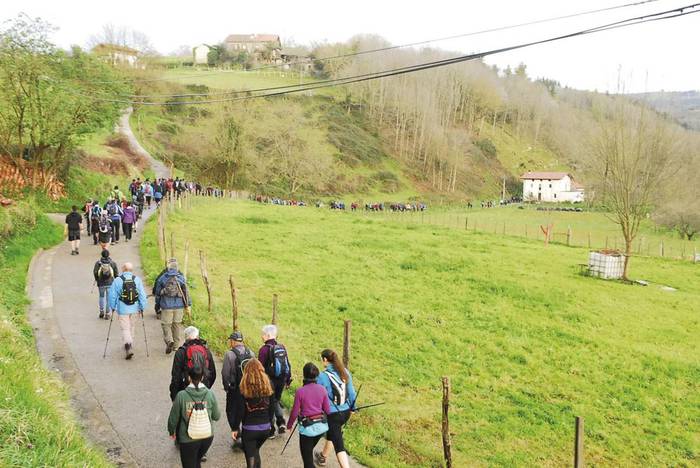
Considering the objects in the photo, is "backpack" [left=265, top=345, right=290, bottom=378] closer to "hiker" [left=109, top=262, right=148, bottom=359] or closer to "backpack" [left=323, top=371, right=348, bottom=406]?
"backpack" [left=323, top=371, right=348, bottom=406]

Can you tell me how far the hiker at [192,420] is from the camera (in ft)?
21.1

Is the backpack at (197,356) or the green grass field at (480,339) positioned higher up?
the backpack at (197,356)

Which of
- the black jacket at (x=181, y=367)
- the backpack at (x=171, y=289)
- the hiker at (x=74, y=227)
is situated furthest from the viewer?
the hiker at (x=74, y=227)

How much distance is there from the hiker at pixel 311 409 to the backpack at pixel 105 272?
819cm

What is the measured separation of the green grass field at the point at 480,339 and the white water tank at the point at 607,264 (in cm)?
113

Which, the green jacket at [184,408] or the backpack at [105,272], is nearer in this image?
the green jacket at [184,408]

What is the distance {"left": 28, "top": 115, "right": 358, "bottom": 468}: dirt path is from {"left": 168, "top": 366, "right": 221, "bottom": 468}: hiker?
4.19 ft

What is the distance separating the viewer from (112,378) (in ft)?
33.3

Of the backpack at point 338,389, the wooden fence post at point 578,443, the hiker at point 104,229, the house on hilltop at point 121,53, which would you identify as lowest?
the wooden fence post at point 578,443

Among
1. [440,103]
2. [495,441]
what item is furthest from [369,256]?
[440,103]

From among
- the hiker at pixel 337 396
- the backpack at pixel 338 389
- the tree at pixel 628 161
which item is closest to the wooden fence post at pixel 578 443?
the hiker at pixel 337 396

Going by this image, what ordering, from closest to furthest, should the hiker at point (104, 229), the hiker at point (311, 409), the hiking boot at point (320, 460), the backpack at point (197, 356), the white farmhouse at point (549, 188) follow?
the hiker at point (311, 409) < the backpack at point (197, 356) < the hiking boot at point (320, 460) < the hiker at point (104, 229) < the white farmhouse at point (549, 188)

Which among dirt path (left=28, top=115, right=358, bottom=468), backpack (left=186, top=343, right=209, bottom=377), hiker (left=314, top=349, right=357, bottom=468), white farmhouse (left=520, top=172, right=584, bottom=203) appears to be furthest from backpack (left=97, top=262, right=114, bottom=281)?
white farmhouse (left=520, top=172, right=584, bottom=203)

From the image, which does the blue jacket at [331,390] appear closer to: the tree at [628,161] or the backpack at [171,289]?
the backpack at [171,289]
